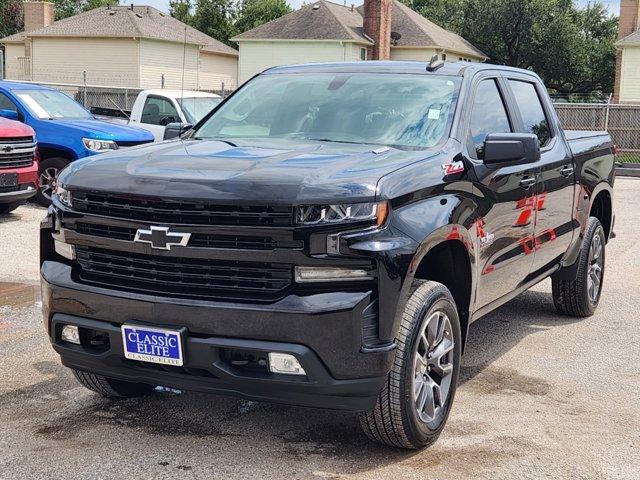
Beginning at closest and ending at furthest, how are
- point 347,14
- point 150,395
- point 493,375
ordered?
point 150,395
point 493,375
point 347,14

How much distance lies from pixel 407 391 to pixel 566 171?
3029 mm

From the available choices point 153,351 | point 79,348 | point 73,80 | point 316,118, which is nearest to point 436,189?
point 316,118

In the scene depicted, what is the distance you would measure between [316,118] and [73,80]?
44653 millimetres

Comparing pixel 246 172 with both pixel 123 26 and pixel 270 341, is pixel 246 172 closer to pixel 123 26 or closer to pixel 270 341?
pixel 270 341

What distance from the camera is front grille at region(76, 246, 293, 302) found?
4.12 meters

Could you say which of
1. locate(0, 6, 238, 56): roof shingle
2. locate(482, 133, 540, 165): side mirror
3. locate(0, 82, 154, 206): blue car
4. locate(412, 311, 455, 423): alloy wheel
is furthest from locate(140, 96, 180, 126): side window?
locate(0, 6, 238, 56): roof shingle

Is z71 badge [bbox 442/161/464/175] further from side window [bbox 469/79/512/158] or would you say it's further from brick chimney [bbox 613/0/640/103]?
brick chimney [bbox 613/0/640/103]

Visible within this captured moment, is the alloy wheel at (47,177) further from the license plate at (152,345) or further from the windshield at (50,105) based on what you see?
the license plate at (152,345)

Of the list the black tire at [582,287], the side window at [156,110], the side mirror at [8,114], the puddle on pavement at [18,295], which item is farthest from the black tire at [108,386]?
the side window at [156,110]

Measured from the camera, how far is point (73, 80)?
47812 mm

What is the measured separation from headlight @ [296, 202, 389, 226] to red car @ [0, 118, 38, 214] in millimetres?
9001

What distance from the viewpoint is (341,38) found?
4616 centimetres

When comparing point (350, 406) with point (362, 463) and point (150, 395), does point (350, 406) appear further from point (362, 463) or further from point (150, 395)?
point (150, 395)

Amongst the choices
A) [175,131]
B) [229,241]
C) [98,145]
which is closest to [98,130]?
[98,145]
